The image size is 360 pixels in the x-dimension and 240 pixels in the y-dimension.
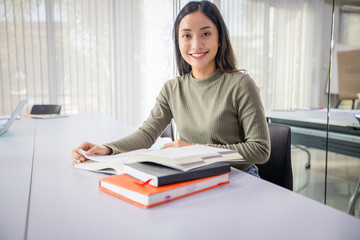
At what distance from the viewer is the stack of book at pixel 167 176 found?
0.62 metres

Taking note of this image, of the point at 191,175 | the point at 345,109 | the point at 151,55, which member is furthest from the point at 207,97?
the point at 151,55

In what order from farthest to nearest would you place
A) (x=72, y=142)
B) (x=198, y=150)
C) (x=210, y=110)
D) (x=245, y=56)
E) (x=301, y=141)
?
(x=245, y=56)
(x=301, y=141)
(x=72, y=142)
(x=210, y=110)
(x=198, y=150)

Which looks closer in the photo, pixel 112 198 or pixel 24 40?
pixel 112 198

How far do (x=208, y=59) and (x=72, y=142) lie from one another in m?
0.75

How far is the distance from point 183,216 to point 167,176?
0.31 ft

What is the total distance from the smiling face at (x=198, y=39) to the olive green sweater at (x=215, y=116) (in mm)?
85

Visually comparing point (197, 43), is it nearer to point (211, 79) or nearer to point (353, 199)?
point (211, 79)

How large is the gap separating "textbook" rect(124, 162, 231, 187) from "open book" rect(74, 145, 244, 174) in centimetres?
1

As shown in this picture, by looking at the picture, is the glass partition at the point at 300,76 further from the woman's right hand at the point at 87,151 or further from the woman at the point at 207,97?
the woman's right hand at the point at 87,151

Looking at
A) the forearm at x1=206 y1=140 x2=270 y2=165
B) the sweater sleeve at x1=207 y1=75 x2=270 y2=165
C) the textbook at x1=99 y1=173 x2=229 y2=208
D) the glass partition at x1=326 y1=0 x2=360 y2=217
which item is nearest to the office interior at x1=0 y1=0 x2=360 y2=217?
the glass partition at x1=326 y1=0 x2=360 y2=217

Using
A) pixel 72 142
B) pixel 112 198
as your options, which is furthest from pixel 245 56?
pixel 112 198

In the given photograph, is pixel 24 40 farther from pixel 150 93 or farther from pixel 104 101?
pixel 150 93

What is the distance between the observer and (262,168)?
4.26 ft

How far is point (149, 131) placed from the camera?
1290 millimetres
